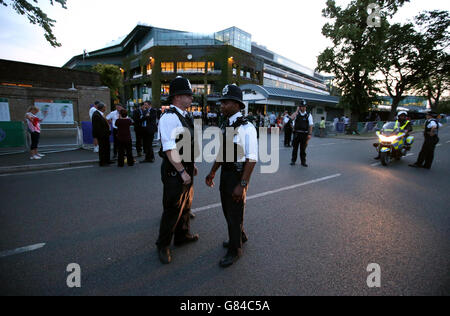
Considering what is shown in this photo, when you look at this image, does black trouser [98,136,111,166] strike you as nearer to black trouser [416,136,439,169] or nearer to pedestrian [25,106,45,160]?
pedestrian [25,106,45,160]

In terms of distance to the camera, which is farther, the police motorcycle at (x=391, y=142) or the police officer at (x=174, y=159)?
the police motorcycle at (x=391, y=142)

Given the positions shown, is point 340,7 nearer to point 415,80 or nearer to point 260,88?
point 260,88

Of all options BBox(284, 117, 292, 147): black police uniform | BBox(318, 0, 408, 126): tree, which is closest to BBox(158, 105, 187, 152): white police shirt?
BBox(284, 117, 292, 147): black police uniform

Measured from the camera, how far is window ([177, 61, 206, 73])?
40.8 m

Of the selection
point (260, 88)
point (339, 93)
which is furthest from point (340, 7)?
point (260, 88)

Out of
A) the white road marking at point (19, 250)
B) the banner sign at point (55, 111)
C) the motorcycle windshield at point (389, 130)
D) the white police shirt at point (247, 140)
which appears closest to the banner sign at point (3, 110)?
the banner sign at point (55, 111)

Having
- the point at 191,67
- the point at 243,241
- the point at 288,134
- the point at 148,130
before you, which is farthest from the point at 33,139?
the point at 191,67

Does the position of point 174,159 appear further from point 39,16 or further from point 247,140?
point 39,16

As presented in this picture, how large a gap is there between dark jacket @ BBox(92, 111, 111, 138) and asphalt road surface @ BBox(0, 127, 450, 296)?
6.41 ft

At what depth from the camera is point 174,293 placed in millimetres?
2018

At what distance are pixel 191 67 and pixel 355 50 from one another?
28.5 m

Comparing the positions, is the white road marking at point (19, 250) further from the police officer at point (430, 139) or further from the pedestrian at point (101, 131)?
the police officer at point (430, 139)

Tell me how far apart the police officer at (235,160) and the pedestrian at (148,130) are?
18.9 ft

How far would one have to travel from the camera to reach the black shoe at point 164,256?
2426mm
